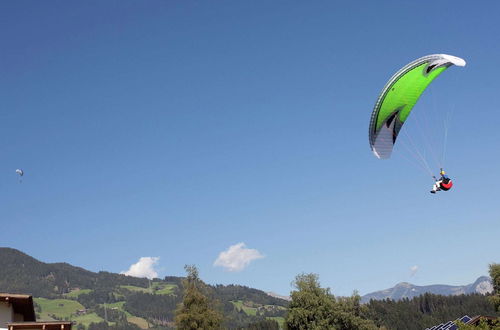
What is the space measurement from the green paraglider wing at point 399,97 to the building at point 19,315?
78.0ft

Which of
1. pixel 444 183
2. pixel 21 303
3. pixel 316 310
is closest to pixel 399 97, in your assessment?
pixel 444 183

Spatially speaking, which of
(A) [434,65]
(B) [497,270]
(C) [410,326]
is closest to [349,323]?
(B) [497,270]

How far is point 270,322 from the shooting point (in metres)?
187

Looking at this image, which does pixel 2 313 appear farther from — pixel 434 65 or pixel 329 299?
pixel 329 299

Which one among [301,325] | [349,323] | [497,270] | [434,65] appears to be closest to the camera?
[434,65]

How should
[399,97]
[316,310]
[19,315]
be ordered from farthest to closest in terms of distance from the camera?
[316,310] < [399,97] < [19,315]

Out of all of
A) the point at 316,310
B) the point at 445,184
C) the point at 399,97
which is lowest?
the point at 316,310

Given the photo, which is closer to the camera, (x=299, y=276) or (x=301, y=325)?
(x=301, y=325)

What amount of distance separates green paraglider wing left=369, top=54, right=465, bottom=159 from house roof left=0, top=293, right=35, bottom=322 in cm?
2530

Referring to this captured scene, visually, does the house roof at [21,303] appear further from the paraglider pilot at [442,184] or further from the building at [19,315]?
the paraglider pilot at [442,184]

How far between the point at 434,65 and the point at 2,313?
31.7m

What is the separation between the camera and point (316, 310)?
6384cm

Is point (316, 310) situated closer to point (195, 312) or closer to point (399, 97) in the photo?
point (195, 312)

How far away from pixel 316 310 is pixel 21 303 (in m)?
40.2
